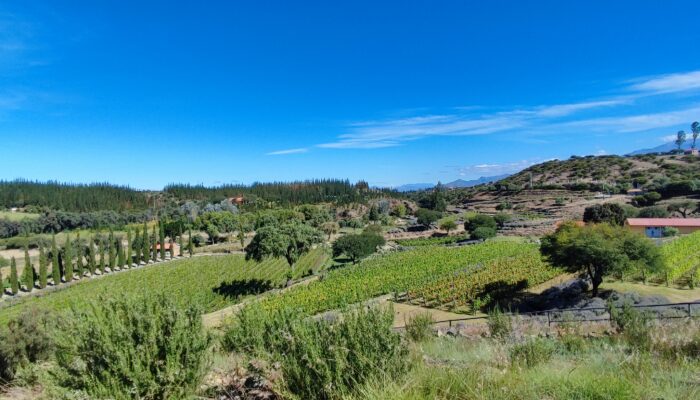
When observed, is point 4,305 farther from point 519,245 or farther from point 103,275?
point 519,245

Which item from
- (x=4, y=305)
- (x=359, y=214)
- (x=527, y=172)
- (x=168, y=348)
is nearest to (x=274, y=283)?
(x=4, y=305)

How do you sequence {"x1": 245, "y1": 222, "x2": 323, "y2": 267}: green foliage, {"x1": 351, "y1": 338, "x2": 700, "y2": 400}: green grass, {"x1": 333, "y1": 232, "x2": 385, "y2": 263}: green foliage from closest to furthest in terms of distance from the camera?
{"x1": 351, "y1": 338, "x2": 700, "y2": 400}: green grass → {"x1": 245, "y1": 222, "x2": 323, "y2": 267}: green foliage → {"x1": 333, "y1": 232, "x2": 385, "y2": 263}: green foliage

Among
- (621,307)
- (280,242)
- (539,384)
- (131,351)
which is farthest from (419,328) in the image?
(280,242)

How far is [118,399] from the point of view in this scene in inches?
159

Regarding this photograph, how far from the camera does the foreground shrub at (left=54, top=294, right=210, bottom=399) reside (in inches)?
163

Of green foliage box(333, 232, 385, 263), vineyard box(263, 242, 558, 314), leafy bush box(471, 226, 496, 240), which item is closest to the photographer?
vineyard box(263, 242, 558, 314)

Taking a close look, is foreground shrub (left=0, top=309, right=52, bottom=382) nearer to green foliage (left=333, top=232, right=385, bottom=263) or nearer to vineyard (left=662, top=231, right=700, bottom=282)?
vineyard (left=662, top=231, right=700, bottom=282)

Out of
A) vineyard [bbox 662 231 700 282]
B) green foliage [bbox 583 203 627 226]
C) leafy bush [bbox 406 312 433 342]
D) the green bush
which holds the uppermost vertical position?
the green bush

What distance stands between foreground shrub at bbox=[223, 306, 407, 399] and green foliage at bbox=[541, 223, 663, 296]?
73.0 ft

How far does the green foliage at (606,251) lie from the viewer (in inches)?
872

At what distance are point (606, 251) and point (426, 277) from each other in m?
18.2

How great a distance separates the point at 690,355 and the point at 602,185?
4352 inches

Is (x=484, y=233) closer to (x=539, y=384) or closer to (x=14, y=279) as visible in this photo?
(x=539, y=384)

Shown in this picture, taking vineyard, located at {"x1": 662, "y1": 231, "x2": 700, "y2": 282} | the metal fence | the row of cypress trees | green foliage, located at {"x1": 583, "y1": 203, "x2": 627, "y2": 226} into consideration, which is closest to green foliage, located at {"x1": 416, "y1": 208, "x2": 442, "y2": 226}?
green foliage, located at {"x1": 583, "y1": 203, "x2": 627, "y2": 226}
